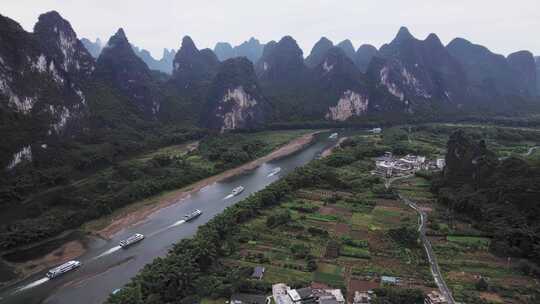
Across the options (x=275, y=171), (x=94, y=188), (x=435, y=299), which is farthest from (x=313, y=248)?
(x=94, y=188)

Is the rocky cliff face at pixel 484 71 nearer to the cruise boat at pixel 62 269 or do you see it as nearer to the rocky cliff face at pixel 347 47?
the rocky cliff face at pixel 347 47

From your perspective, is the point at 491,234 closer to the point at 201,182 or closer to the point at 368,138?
the point at 201,182

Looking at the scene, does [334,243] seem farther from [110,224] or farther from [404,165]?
[404,165]

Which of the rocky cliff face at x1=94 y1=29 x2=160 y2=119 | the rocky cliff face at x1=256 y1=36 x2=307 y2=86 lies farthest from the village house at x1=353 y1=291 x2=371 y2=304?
the rocky cliff face at x1=256 y1=36 x2=307 y2=86

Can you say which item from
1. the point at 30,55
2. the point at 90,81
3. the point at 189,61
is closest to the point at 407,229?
the point at 30,55

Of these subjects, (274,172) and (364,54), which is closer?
(274,172)

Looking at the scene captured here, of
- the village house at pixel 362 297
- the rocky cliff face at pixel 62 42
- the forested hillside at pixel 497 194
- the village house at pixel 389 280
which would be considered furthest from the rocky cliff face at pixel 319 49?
the village house at pixel 362 297

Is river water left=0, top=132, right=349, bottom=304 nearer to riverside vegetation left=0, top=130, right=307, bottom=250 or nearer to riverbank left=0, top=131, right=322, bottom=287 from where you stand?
riverbank left=0, top=131, right=322, bottom=287
